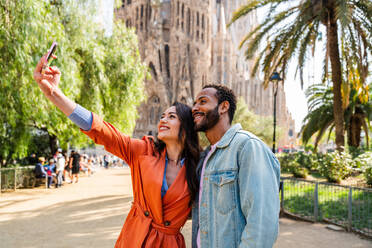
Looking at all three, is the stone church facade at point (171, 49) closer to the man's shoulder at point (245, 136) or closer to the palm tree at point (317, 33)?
the palm tree at point (317, 33)

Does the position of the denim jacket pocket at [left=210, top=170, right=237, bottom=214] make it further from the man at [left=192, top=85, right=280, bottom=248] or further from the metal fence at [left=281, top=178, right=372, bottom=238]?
the metal fence at [left=281, top=178, right=372, bottom=238]

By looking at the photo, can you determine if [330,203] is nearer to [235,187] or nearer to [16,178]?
[235,187]

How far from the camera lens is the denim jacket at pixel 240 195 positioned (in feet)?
4.24

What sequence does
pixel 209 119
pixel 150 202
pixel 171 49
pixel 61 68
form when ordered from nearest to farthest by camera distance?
pixel 209 119
pixel 150 202
pixel 61 68
pixel 171 49

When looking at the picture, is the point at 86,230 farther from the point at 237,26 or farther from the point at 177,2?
the point at 237,26

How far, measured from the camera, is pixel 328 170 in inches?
351

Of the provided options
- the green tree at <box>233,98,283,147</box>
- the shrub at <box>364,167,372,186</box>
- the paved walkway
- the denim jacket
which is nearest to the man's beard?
the denim jacket

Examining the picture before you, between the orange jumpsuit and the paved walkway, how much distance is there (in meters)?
2.96

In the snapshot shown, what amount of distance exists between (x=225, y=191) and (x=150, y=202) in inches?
26.5

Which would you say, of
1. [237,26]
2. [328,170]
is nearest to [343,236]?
[328,170]

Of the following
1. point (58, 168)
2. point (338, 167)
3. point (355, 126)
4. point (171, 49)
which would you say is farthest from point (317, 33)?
point (171, 49)

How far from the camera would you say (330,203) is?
6.28 meters

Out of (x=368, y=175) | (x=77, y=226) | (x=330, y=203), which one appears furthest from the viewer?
(x=368, y=175)

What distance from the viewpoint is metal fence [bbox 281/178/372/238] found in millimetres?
5461
